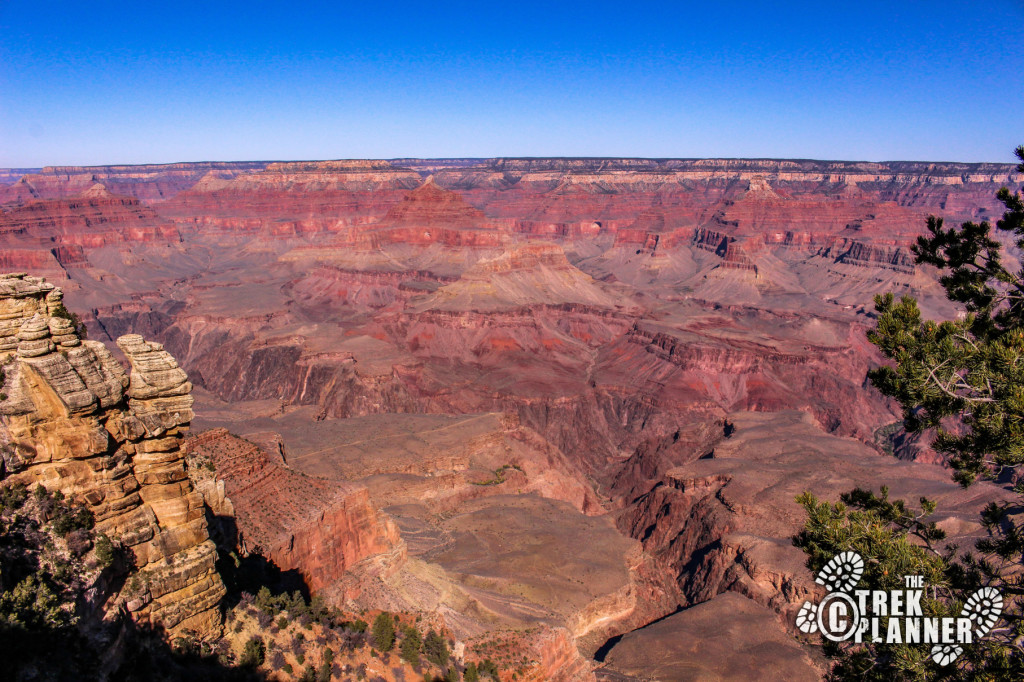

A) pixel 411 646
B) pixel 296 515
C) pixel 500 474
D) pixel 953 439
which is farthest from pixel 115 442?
pixel 500 474

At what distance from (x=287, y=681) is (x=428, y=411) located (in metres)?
65.9

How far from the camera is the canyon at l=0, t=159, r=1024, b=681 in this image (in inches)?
544

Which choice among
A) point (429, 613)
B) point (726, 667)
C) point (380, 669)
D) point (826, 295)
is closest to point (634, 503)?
point (726, 667)

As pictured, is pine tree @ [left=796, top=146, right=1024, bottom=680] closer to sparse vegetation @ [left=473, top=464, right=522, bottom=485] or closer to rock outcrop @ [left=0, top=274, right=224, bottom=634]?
rock outcrop @ [left=0, top=274, right=224, bottom=634]

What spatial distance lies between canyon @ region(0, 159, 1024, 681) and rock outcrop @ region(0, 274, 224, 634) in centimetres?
5

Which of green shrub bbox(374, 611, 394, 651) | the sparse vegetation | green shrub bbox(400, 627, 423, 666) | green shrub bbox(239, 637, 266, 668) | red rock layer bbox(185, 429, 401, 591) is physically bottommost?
the sparse vegetation

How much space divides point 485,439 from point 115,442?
47835 millimetres

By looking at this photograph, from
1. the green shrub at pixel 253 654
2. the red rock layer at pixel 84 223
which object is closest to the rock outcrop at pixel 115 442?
the green shrub at pixel 253 654

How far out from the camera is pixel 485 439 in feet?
Result: 197

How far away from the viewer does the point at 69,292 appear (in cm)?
13512

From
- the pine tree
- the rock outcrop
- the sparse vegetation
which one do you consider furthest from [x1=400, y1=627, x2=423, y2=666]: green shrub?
the sparse vegetation

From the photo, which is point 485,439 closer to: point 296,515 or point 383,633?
point 296,515

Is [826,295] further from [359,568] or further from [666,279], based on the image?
[359,568]

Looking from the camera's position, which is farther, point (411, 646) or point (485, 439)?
point (485, 439)
